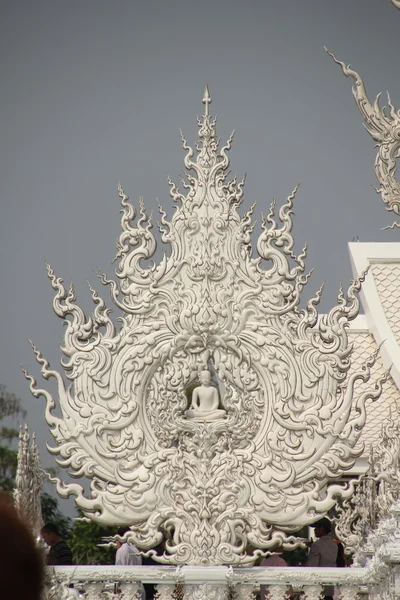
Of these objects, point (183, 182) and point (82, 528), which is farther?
point (82, 528)

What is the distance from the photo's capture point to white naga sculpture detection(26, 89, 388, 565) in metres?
7.49

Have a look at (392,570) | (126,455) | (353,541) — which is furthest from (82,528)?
(392,570)

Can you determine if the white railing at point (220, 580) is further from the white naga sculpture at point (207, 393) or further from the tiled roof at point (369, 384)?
the tiled roof at point (369, 384)

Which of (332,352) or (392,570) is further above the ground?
(332,352)

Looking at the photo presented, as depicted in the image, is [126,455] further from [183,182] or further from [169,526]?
[183,182]

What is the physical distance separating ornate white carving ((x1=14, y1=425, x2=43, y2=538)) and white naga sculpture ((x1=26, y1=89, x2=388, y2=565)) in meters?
0.17

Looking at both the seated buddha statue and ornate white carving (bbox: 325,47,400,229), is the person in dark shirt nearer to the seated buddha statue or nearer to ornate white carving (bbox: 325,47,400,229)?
the seated buddha statue

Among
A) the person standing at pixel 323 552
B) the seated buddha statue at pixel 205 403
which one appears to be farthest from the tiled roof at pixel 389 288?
the seated buddha statue at pixel 205 403

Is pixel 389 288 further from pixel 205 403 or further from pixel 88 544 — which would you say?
pixel 205 403

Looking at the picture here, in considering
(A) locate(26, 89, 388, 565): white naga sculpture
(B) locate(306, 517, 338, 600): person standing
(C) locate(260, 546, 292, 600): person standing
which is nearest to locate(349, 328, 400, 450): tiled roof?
(C) locate(260, 546, 292, 600): person standing

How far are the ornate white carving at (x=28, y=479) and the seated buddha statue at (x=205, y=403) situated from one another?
1.12 m

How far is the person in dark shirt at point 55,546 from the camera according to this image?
7.82m

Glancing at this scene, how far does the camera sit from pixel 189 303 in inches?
305

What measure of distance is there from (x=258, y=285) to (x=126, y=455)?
155 cm
